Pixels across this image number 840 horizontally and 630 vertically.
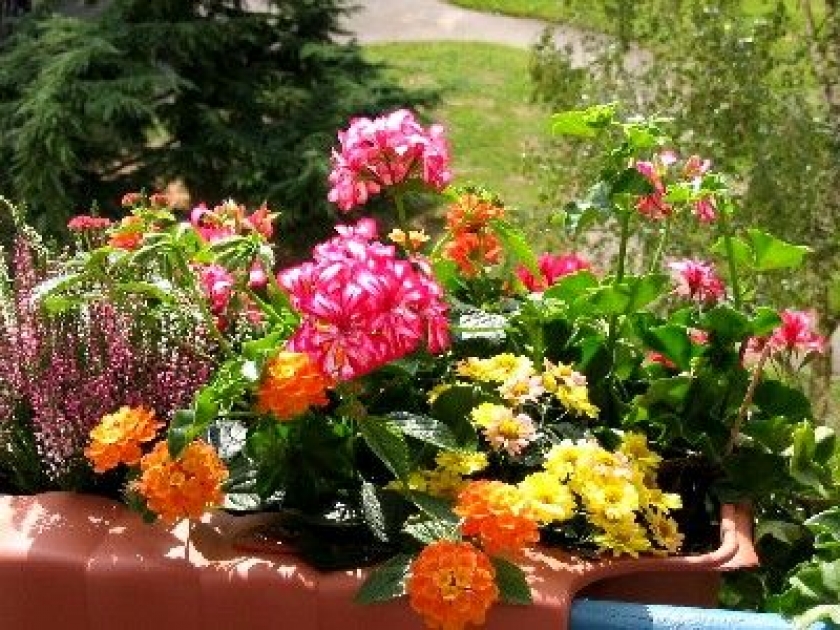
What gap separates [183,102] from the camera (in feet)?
18.6

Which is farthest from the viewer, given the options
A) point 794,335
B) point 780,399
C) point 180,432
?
point 794,335

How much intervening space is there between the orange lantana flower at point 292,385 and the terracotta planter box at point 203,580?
21 centimetres

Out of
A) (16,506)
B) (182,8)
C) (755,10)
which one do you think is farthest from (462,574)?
(755,10)

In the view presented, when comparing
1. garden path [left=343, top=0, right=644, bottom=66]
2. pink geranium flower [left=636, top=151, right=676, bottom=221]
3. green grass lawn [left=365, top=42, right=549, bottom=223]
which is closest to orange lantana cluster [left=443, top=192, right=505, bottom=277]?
pink geranium flower [left=636, top=151, right=676, bottom=221]

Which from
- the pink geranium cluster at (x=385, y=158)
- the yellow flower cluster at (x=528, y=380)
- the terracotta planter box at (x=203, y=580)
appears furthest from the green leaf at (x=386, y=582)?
the pink geranium cluster at (x=385, y=158)

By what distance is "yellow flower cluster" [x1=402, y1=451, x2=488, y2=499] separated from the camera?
2.00 meters

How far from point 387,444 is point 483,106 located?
671 cm

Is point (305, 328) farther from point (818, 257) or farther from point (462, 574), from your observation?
point (818, 257)

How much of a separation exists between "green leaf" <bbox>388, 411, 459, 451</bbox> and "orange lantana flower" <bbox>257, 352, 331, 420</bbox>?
14 centimetres

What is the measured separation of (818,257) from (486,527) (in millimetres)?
2394

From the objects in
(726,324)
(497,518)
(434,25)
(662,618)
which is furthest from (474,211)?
(434,25)

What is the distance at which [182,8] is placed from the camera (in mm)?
5598

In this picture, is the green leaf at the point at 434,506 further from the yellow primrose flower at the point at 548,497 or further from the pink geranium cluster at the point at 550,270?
the pink geranium cluster at the point at 550,270

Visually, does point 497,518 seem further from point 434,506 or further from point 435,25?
point 435,25
